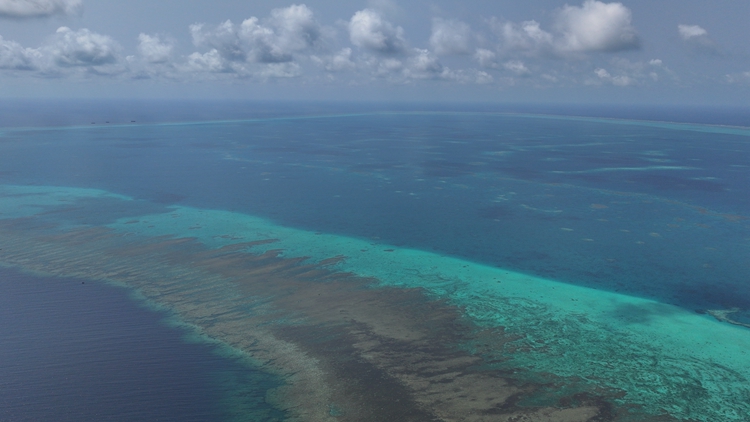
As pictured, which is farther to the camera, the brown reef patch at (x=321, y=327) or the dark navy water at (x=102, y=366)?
the brown reef patch at (x=321, y=327)

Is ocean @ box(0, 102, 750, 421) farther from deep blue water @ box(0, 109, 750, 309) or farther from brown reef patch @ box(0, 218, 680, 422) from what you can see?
deep blue water @ box(0, 109, 750, 309)

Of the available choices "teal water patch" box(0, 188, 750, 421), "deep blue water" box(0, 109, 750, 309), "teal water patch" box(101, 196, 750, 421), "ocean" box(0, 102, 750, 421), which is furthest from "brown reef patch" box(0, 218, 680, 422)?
"deep blue water" box(0, 109, 750, 309)

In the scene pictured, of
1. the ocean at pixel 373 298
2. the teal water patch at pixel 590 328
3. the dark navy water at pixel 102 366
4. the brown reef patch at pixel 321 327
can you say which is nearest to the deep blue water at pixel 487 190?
the ocean at pixel 373 298

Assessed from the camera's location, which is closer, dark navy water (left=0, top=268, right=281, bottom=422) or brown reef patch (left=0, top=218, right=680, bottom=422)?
dark navy water (left=0, top=268, right=281, bottom=422)

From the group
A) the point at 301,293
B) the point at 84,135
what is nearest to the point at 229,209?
the point at 301,293

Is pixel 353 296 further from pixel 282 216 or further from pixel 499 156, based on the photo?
pixel 499 156

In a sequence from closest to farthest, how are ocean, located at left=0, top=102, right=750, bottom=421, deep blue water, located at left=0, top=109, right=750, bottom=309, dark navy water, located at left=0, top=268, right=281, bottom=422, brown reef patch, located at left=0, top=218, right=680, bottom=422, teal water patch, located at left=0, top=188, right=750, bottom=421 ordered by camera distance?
dark navy water, located at left=0, top=268, right=281, bottom=422 → brown reef patch, located at left=0, top=218, right=680, bottom=422 → ocean, located at left=0, top=102, right=750, bottom=421 → teal water patch, located at left=0, top=188, right=750, bottom=421 → deep blue water, located at left=0, top=109, right=750, bottom=309

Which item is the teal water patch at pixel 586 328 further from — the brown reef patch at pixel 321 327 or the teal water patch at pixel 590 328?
the brown reef patch at pixel 321 327
